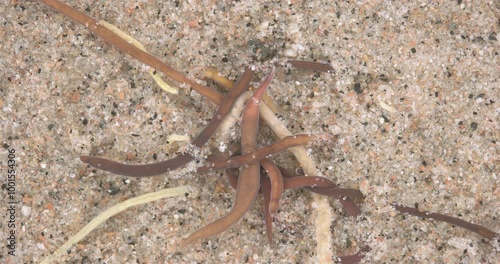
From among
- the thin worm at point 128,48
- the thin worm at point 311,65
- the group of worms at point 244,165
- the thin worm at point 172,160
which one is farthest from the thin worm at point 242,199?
the thin worm at point 311,65

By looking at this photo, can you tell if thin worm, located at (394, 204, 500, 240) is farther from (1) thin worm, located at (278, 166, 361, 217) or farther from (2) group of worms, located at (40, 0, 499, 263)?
(1) thin worm, located at (278, 166, 361, 217)

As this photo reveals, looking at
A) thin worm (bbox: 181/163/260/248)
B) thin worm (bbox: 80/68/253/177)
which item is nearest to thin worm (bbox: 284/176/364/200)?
thin worm (bbox: 181/163/260/248)

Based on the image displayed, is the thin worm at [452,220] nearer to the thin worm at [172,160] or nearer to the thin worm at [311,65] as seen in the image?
the thin worm at [311,65]

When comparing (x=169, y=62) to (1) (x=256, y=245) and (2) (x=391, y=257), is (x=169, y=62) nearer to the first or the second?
(1) (x=256, y=245)

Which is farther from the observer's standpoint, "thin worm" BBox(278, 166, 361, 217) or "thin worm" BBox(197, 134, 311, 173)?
"thin worm" BBox(278, 166, 361, 217)

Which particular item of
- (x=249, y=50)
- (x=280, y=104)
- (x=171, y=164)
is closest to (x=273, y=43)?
(x=249, y=50)

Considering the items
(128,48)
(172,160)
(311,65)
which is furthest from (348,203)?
(128,48)

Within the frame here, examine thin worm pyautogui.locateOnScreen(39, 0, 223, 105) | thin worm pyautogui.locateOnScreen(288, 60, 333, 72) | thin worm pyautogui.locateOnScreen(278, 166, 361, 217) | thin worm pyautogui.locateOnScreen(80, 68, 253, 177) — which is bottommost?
thin worm pyautogui.locateOnScreen(278, 166, 361, 217)
